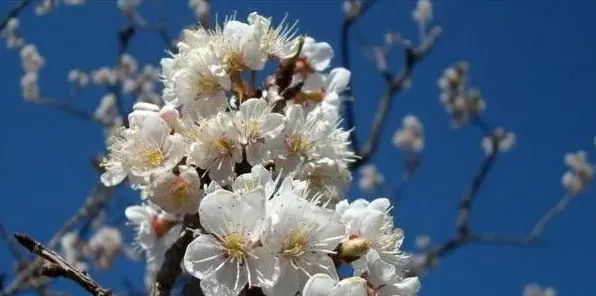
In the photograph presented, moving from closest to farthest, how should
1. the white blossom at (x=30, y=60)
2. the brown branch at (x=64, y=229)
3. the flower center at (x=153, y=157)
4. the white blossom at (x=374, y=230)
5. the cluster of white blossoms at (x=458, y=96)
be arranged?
the white blossom at (x=374, y=230), the flower center at (x=153, y=157), the brown branch at (x=64, y=229), the cluster of white blossoms at (x=458, y=96), the white blossom at (x=30, y=60)

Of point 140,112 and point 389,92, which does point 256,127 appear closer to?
point 140,112

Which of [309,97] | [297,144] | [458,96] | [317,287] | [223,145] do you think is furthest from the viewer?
[458,96]

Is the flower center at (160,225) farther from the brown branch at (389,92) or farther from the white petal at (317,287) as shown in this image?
the brown branch at (389,92)

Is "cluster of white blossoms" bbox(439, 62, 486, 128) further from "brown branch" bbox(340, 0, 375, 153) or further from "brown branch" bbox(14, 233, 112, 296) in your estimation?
"brown branch" bbox(14, 233, 112, 296)

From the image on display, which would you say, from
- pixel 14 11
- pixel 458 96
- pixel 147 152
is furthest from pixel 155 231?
pixel 458 96

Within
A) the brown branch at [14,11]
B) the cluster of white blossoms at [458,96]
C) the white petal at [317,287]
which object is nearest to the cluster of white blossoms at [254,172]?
the white petal at [317,287]
